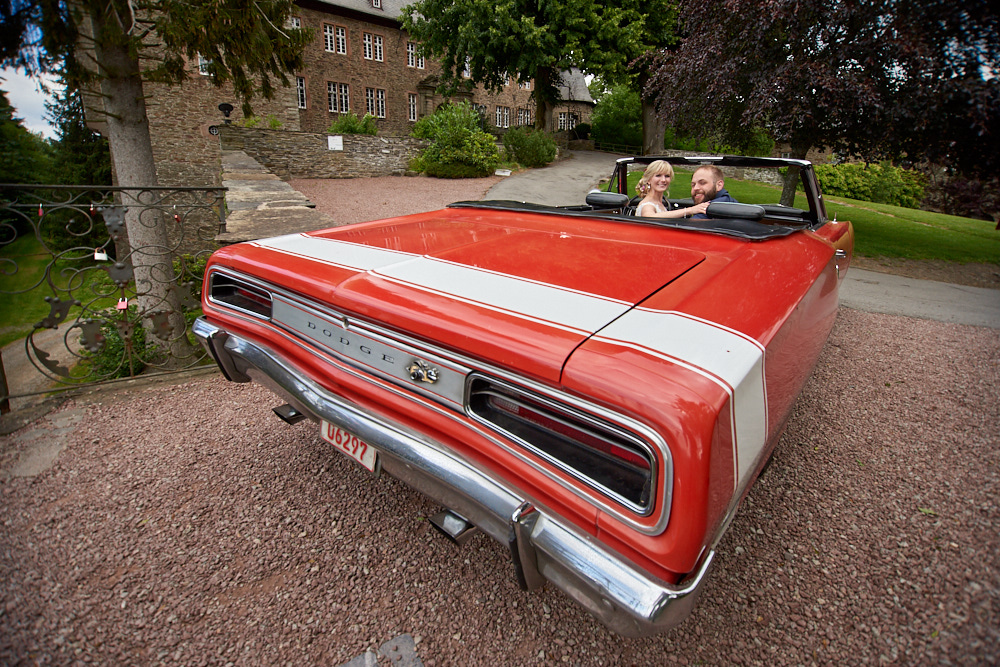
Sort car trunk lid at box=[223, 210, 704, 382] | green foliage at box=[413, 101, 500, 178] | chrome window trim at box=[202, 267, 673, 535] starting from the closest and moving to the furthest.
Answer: chrome window trim at box=[202, 267, 673, 535]
car trunk lid at box=[223, 210, 704, 382]
green foliage at box=[413, 101, 500, 178]

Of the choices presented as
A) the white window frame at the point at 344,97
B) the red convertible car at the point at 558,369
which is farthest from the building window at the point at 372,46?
the red convertible car at the point at 558,369

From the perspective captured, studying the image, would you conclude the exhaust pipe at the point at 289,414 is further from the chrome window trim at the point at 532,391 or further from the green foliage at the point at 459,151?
the green foliage at the point at 459,151

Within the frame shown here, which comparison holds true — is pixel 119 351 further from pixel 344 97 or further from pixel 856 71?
pixel 344 97

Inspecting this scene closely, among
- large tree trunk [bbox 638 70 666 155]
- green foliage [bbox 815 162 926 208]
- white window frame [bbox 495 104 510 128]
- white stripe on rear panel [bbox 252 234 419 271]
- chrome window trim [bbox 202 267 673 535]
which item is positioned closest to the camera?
chrome window trim [bbox 202 267 673 535]

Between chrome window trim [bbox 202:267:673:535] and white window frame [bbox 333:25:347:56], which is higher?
white window frame [bbox 333:25:347:56]

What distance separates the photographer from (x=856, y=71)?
749 centimetres

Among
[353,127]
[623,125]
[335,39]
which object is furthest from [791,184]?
[623,125]

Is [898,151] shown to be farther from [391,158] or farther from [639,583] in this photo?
[391,158]

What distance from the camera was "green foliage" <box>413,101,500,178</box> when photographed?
57.9 ft

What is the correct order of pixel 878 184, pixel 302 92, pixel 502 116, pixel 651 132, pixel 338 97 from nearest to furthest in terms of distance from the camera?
pixel 878 184, pixel 651 132, pixel 302 92, pixel 338 97, pixel 502 116

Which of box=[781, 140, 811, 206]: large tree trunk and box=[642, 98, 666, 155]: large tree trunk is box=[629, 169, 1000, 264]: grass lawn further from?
box=[642, 98, 666, 155]: large tree trunk

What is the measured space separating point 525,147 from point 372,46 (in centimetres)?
1742

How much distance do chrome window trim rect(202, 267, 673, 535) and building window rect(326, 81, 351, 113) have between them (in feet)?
107

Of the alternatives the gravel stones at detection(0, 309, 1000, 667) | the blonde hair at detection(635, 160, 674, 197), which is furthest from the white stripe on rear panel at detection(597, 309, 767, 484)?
the blonde hair at detection(635, 160, 674, 197)
